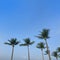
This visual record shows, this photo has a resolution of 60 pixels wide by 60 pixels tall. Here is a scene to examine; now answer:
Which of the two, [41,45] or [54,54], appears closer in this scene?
[41,45]

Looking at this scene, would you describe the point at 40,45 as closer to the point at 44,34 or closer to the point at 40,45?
the point at 40,45

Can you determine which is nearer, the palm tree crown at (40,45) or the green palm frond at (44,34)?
the green palm frond at (44,34)

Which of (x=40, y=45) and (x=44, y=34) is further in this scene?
(x=40, y=45)

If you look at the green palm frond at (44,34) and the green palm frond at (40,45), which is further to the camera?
the green palm frond at (40,45)

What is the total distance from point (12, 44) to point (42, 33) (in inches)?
556

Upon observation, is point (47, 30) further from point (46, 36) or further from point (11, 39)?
point (11, 39)

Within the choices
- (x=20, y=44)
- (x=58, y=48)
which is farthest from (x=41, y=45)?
(x=20, y=44)

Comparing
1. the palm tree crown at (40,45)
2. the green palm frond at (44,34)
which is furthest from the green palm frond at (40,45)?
the green palm frond at (44,34)

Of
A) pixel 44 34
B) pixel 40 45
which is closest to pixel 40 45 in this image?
pixel 40 45

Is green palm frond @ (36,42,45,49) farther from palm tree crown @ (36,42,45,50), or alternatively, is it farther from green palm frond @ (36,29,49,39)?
green palm frond @ (36,29,49,39)

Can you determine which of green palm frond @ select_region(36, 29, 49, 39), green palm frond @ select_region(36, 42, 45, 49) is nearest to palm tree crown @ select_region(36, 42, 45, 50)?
green palm frond @ select_region(36, 42, 45, 49)

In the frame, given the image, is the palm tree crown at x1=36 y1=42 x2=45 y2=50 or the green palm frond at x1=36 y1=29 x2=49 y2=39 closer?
the green palm frond at x1=36 y1=29 x2=49 y2=39

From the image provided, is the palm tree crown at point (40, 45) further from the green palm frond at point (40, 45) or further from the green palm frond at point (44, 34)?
the green palm frond at point (44, 34)

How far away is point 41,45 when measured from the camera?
217ft
